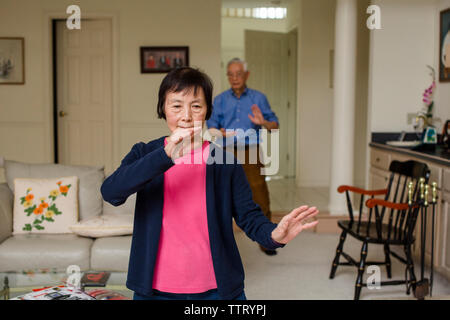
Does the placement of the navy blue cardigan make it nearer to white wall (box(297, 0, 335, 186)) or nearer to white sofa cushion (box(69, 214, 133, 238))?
white sofa cushion (box(69, 214, 133, 238))

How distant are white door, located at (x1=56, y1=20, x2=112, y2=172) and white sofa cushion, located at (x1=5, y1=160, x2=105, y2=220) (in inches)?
97.5

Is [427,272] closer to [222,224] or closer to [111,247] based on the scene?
[111,247]

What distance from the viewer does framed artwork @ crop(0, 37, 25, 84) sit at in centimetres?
526

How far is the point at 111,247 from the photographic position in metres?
2.48

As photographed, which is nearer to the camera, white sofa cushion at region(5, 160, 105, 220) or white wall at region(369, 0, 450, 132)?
white sofa cushion at region(5, 160, 105, 220)

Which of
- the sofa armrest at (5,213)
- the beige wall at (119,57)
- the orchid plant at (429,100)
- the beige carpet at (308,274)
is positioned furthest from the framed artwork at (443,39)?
the sofa armrest at (5,213)

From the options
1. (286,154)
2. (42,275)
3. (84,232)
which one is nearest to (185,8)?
(286,154)

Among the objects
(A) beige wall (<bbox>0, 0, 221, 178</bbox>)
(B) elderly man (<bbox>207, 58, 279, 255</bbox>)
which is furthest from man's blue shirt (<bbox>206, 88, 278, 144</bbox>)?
(A) beige wall (<bbox>0, 0, 221, 178</bbox>)

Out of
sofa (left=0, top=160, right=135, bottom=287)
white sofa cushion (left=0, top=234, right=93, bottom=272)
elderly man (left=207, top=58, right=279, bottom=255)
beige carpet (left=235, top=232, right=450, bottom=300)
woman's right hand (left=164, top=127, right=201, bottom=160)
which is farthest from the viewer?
elderly man (left=207, top=58, right=279, bottom=255)

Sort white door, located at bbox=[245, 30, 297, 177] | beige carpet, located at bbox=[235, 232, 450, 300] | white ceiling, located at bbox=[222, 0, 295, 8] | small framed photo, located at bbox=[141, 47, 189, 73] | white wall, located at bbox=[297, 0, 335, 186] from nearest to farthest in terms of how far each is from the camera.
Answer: beige carpet, located at bbox=[235, 232, 450, 300] < small framed photo, located at bbox=[141, 47, 189, 73] < white wall, located at bbox=[297, 0, 335, 186] < white ceiling, located at bbox=[222, 0, 295, 8] < white door, located at bbox=[245, 30, 297, 177]

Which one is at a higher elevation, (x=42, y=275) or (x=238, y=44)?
(x=238, y=44)

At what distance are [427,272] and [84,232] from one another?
2089 millimetres

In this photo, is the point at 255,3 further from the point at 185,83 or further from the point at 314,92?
the point at 185,83

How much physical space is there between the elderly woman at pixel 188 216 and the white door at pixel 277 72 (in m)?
5.48
